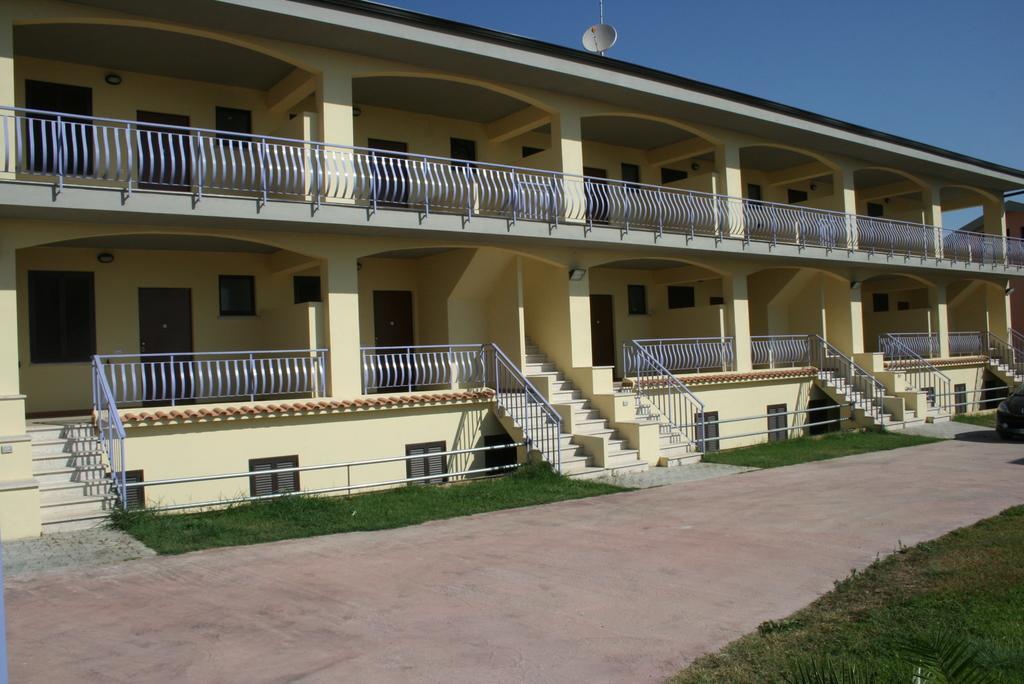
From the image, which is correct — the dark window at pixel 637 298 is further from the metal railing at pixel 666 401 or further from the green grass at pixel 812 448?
the green grass at pixel 812 448

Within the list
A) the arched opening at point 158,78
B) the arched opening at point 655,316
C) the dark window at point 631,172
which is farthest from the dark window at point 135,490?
the dark window at point 631,172

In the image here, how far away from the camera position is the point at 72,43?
13734 mm

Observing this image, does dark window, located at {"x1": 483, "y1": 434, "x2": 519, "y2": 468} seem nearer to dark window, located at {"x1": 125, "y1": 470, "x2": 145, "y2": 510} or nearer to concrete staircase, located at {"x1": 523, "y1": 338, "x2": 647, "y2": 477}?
concrete staircase, located at {"x1": 523, "y1": 338, "x2": 647, "y2": 477}

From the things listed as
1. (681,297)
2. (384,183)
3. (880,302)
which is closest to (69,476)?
(384,183)

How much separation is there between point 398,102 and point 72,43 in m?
6.22

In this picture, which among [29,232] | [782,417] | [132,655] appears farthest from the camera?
[782,417]

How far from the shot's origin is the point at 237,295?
1664 cm

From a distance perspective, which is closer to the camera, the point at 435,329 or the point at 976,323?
the point at 435,329

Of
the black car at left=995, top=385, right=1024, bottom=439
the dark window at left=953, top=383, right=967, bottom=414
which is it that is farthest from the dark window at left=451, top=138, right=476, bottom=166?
the dark window at left=953, top=383, right=967, bottom=414

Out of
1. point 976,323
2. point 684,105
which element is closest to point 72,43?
point 684,105

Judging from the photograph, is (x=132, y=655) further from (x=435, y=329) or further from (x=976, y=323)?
(x=976, y=323)

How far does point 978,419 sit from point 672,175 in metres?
10.8

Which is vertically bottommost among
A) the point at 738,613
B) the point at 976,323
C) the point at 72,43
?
→ the point at 738,613

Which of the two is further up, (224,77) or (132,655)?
(224,77)
